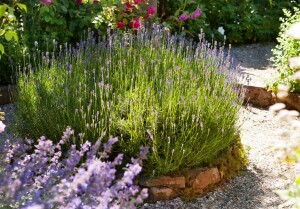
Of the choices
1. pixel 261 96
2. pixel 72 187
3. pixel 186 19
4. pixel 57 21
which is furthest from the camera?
pixel 186 19

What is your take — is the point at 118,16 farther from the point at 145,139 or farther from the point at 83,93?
the point at 145,139

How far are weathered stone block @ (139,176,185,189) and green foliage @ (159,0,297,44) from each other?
4.16 m

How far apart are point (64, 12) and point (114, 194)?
380cm

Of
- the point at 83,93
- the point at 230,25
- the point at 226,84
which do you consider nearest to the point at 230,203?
the point at 226,84

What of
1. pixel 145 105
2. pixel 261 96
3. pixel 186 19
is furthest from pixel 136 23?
pixel 186 19

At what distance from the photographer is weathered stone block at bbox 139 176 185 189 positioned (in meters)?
3.74

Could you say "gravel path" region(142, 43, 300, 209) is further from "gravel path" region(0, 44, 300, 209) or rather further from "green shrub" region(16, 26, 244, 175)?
"green shrub" region(16, 26, 244, 175)

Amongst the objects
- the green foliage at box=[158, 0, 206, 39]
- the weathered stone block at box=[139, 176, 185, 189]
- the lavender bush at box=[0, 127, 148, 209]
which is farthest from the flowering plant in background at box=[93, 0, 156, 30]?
the lavender bush at box=[0, 127, 148, 209]

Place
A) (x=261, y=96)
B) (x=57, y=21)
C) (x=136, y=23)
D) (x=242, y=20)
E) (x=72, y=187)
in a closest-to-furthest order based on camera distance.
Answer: (x=72, y=187) → (x=136, y=23) → (x=57, y=21) → (x=261, y=96) → (x=242, y=20)

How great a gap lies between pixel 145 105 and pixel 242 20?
177 inches

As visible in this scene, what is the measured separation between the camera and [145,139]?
12.0 ft

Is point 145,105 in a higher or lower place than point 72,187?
lower

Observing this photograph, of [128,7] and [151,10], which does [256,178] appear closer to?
[151,10]

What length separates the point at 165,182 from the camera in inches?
149
